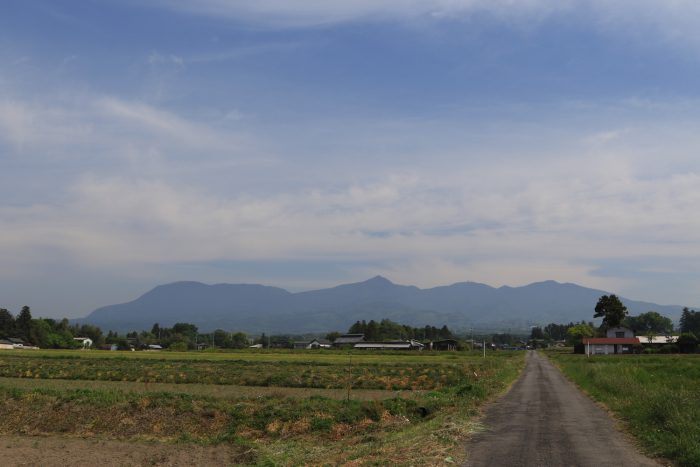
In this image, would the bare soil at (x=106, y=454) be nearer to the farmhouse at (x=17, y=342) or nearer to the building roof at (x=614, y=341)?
the building roof at (x=614, y=341)

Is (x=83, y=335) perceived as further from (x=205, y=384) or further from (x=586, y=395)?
(x=586, y=395)

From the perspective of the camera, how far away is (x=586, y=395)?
28422mm

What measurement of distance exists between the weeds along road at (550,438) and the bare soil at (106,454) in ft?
25.2

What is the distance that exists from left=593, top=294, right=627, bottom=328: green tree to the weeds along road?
11754cm

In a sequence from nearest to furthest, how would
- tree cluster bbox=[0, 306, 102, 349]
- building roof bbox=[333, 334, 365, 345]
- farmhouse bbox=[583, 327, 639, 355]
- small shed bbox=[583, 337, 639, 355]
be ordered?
farmhouse bbox=[583, 327, 639, 355] < small shed bbox=[583, 337, 639, 355] < tree cluster bbox=[0, 306, 102, 349] < building roof bbox=[333, 334, 365, 345]

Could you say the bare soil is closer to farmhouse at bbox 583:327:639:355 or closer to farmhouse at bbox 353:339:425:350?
farmhouse at bbox 583:327:639:355

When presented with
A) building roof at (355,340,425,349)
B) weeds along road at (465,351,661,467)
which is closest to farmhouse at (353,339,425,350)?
building roof at (355,340,425,349)

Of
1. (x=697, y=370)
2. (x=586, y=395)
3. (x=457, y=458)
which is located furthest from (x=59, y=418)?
(x=697, y=370)

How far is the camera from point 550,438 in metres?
15.6

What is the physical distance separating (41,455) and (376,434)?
10662 mm

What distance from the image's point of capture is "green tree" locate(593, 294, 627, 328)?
13012 centimetres

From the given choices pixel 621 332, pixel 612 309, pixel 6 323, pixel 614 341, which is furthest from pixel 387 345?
pixel 6 323

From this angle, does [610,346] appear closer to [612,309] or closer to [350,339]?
[612,309]

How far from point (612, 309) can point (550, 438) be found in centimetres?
12764
